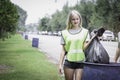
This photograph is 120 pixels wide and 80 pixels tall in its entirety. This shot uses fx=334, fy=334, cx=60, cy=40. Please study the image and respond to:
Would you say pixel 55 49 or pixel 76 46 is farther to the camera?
pixel 55 49

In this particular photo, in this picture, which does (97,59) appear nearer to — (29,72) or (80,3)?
(29,72)

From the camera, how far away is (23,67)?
528 inches

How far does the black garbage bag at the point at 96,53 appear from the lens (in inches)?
180

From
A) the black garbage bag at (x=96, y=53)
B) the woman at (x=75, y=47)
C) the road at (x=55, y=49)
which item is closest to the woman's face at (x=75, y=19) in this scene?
the woman at (x=75, y=47)

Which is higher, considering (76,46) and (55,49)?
(76,46)

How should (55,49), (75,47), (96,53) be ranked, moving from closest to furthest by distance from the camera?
(96,53) < (75,47) < (55,49)

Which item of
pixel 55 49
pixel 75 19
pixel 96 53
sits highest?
pixel 75 19

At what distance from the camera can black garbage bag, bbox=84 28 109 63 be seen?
15.0 feet

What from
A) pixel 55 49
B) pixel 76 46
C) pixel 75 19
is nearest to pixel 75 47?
pixel 76 46

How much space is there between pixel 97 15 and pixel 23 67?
40.7 metres

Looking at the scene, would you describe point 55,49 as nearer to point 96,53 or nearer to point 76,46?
point 76,46

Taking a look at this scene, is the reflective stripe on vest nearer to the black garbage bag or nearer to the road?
the black garbage bag

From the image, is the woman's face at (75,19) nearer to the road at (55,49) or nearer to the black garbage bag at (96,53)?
the black garbage bag at (96,53)

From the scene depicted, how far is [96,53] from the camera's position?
15.3ft
